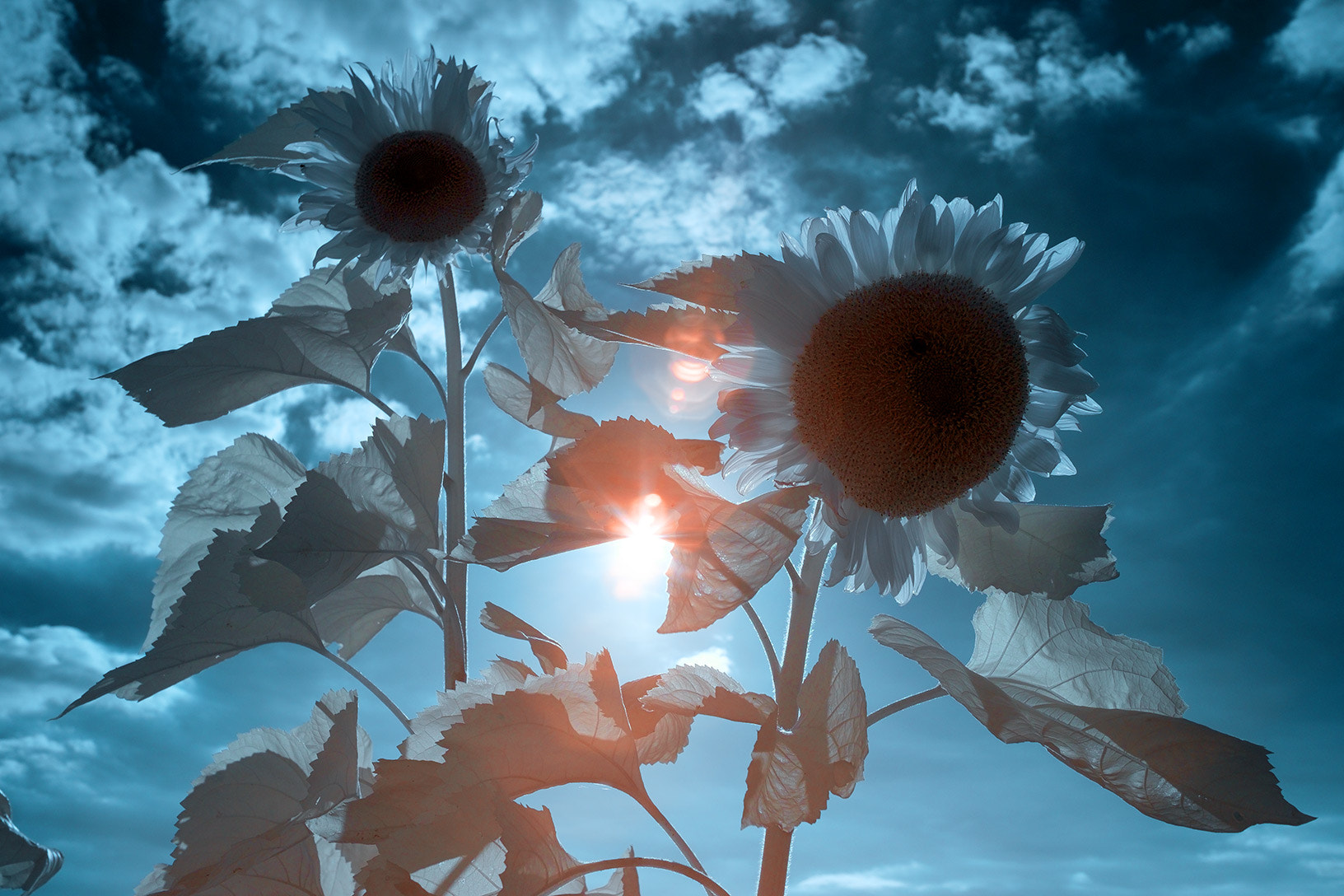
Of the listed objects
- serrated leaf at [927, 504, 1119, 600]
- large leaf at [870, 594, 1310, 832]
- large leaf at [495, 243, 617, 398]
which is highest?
large leaf at [495, 243, 617, 398]

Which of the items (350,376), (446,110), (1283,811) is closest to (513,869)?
(1283,811)

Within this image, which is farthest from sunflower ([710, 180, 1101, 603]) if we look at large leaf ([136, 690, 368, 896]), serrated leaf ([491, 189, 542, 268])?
large leaf ([136, 690, 368, 896])

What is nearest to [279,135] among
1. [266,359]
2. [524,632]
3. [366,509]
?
[266,359]

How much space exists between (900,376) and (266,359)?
108cm

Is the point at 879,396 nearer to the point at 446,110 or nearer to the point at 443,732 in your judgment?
the point at 443,732

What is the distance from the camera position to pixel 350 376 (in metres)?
1.64

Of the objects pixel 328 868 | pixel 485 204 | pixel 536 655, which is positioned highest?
pixel 485 204

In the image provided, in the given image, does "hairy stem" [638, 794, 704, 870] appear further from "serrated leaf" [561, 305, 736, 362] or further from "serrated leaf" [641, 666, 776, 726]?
"serrated leaf" [561, 305, 736, 362]

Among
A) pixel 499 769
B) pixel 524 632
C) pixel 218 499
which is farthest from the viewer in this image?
pixel 218 499

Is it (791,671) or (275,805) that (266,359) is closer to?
(275,805)

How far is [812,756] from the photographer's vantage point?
34.6 inches

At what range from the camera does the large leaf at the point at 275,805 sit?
1210 mm

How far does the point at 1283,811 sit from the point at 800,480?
512 mm

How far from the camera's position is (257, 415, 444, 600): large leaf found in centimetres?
119
